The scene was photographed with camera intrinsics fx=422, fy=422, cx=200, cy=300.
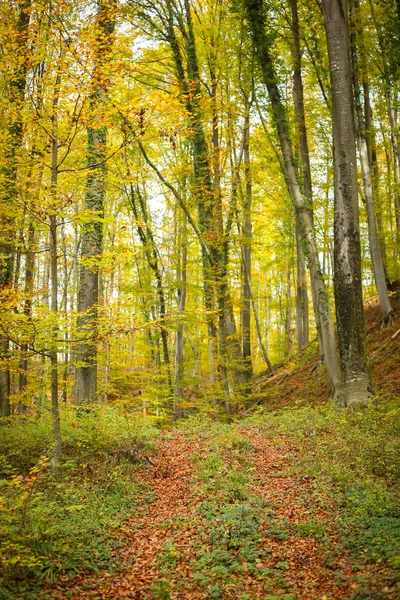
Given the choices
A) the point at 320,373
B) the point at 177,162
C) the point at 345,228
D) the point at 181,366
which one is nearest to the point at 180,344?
the point at 181,366

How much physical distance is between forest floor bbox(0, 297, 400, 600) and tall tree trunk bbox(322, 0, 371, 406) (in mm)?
676

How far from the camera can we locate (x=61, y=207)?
6449 mm

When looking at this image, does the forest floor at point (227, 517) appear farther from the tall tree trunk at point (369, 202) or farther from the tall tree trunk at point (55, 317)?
the tall tree trunk at point (369, 202)

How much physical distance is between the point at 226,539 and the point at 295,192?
8634mm

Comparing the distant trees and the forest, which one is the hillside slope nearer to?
the forest

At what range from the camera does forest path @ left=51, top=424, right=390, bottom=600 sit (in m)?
3.68

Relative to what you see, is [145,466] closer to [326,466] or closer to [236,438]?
[236,438]

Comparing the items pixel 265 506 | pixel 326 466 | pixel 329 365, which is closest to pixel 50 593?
pixel 265 506

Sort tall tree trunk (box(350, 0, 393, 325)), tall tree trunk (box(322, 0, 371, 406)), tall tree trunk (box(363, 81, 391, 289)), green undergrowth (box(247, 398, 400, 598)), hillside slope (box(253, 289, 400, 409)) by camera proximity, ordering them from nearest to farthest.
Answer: green undergrowth (box(247, 398, 400, 598))
tall tree trunk (box(322, 0, 371, 406))
hillside slope (box(253, 289, 400, 409))
tall tree trunk (box(350, 0, 393, 325))
tall tree trunk (box(363, 81, 391, 289))

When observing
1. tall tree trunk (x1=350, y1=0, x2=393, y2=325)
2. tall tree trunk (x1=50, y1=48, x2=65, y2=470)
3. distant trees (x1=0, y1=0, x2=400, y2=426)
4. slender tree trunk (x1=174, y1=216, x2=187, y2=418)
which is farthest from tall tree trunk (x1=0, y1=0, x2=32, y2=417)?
tall tree trunk (x1=350, y1=0, x2=393, y2=325)

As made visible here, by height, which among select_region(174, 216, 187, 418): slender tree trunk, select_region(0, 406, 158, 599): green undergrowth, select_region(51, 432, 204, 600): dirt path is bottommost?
select_region(51, 432, 204, 600): dirt path

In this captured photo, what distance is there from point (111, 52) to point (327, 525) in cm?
736

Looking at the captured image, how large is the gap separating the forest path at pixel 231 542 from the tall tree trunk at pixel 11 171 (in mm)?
3093

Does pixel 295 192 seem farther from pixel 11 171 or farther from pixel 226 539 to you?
pixel 226 539
